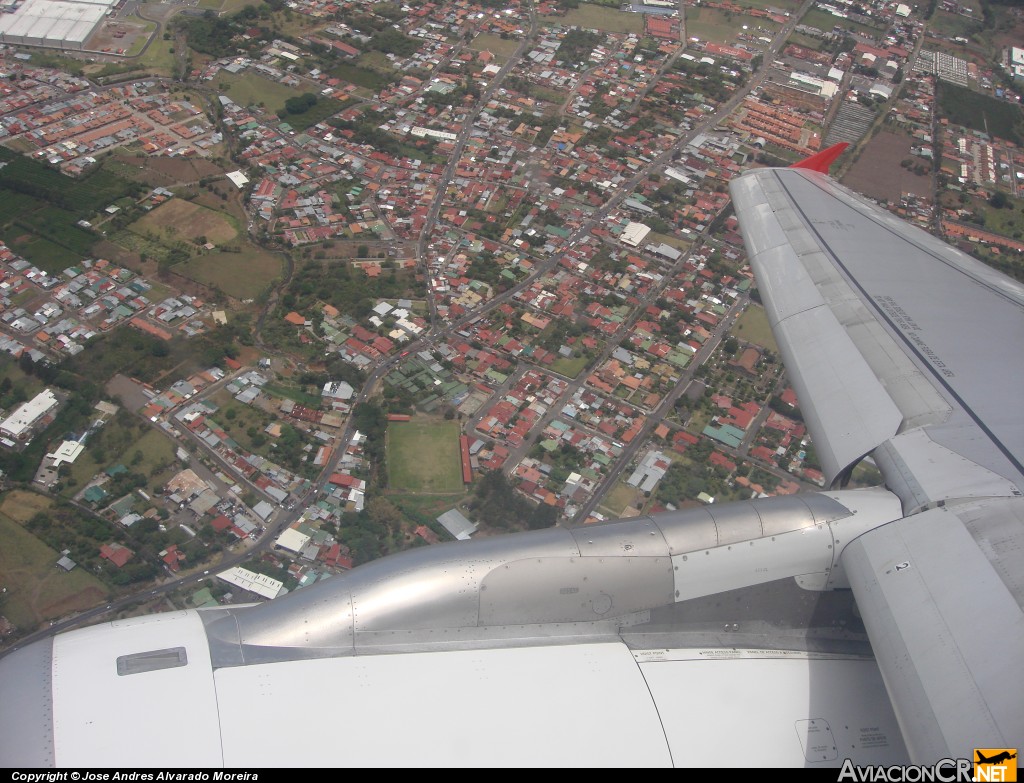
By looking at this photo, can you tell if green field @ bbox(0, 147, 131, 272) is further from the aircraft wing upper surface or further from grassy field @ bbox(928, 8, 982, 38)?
grassy field @ bbox(928, 8, 982, 38)

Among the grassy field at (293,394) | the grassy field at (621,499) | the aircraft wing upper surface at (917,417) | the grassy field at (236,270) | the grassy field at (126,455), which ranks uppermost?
the aircraft wing upper surface at (917,417)

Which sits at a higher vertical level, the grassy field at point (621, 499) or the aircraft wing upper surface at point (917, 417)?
the aircraft wing upper surface at point (917, 417)

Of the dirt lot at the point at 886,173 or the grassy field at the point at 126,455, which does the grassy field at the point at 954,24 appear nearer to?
the dirt lot at the point at 886,173

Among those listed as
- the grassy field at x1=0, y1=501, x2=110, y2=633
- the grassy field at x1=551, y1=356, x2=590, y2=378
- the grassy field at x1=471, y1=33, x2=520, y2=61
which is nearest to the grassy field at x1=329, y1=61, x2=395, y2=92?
the grassy field at x1=471, y1=33, x2=520, y2=61

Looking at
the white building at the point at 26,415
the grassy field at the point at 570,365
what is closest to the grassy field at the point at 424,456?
the grassy field at the point at 570,365

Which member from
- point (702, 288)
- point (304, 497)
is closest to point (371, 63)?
point (702, 288)

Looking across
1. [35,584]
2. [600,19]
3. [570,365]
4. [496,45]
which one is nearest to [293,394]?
[35,584]

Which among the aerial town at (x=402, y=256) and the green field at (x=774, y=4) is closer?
the aerial town at (x=402, y=256)
